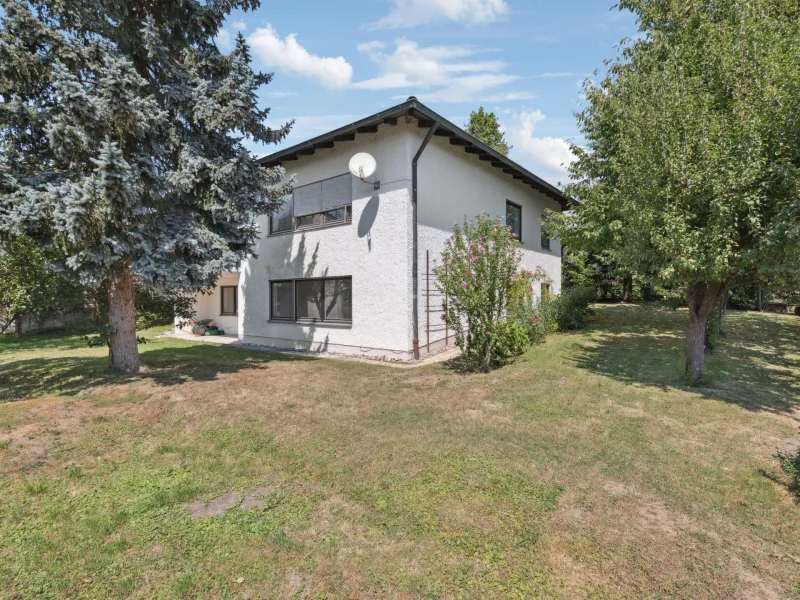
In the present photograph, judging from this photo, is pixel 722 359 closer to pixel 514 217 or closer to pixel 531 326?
pixel 531 326

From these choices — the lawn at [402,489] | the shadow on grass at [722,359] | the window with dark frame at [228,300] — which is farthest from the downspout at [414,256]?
the window with dark frame at [228,300]

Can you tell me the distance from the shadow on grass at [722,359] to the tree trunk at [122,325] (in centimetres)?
879

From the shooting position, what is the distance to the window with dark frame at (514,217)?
44.3ft

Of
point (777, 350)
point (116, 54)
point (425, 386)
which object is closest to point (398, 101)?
point (116, 54)

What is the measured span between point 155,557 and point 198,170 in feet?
21.4

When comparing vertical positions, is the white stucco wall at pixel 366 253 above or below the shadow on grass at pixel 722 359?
above

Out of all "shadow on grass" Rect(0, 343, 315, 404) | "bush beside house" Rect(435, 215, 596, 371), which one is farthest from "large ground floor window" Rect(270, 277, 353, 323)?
"bush beside house" Rect(435, 215, 596, 371)

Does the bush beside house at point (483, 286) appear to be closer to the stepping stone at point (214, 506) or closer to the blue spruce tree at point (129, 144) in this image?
the blue spruce tree at point (129, 144)

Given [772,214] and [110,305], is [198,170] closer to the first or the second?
[110,305]

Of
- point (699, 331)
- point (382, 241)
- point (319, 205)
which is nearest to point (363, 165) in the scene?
point (382, 241)

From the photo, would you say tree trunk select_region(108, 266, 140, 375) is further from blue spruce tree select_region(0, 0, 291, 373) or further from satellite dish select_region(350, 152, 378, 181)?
satellite dish select_region(350, 152, 378, 181)

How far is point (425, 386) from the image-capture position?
22.7 feet

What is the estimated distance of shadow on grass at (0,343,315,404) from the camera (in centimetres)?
684

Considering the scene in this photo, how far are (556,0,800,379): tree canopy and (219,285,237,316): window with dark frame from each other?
14.6 meters
